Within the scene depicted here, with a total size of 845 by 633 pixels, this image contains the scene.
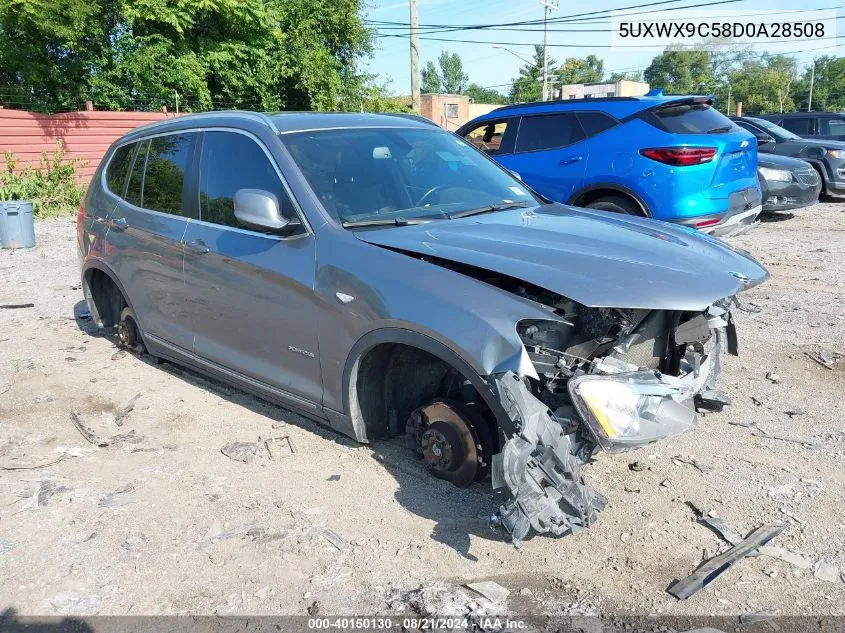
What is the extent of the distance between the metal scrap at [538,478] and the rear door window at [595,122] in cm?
619

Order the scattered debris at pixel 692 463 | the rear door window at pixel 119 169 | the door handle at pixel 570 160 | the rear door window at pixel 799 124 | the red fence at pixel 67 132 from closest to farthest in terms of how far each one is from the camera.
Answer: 1. the scattered debris at pixel 692 463
2. the rear door window at pixel 119 169
3. the door handle at pixel 570 160
4. the rear door window at pixel 799 124
5. the red fence at pixel 67 132

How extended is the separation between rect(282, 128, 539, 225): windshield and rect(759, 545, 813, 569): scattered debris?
2195 mm

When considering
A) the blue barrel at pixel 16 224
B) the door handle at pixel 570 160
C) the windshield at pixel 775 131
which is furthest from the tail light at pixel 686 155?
the blue barrel at pixel 16 224

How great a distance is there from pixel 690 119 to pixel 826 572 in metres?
6.11

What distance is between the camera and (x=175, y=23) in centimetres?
2156

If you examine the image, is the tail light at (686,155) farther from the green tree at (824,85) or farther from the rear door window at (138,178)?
the green tree at (824,85)

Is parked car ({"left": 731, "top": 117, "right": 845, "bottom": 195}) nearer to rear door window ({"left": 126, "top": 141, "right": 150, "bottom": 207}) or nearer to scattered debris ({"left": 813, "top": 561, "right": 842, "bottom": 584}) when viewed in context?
rear door window ({"left": 126, "top": 141, "right": 150, "bottom": 207})

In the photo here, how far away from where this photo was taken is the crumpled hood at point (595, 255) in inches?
116

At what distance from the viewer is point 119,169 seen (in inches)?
218

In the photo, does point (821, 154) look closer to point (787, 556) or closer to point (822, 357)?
point (822, 357)

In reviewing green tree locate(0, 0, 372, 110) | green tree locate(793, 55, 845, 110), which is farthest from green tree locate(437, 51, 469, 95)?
green tree locate(0, 0, 372, 110)

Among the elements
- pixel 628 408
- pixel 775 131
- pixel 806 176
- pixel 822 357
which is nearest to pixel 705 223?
pixel 822 357

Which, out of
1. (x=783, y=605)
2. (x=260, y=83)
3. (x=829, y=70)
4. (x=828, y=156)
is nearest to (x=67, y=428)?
(x=783, y=605)

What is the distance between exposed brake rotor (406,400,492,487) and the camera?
3.37 meters
